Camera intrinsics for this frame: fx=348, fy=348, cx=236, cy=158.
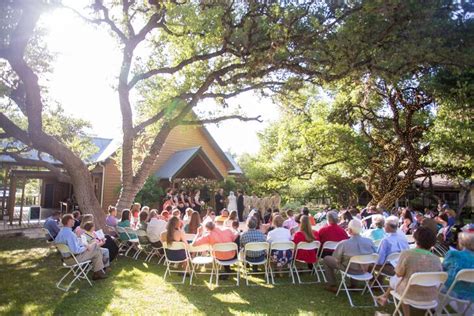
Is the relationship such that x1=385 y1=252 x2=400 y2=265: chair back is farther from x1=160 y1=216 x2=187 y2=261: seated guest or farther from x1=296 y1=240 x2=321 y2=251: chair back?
x1=160 y1=216 x2=187 y2=261: seated guest

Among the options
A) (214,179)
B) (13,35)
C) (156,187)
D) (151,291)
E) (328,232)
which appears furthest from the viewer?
(214,179)

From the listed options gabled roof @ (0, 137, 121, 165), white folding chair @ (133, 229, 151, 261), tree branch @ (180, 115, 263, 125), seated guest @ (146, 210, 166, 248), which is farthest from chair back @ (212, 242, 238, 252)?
gabled roof @ (0, 137, 121, 165)

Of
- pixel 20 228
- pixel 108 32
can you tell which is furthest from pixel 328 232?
pixel 20 228

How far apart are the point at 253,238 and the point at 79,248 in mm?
3550

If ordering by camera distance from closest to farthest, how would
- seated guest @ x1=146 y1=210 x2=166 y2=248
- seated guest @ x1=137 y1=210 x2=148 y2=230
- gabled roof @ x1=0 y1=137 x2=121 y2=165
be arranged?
seated guest @ x1=146 y1=210 x2=166 y2=248
seated guest @ x1=137 y1=210 x2=148 y2=230
gabled roof @ x1=0 y1=137 x2=121 y2=165

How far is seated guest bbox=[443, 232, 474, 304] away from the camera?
15.5 feet

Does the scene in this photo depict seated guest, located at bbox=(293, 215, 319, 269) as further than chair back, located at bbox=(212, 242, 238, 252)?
Yes

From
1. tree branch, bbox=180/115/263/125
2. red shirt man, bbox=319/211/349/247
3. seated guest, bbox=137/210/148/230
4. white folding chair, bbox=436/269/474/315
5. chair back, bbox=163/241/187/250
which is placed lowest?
white folding chair, bbox=436/269/474/315

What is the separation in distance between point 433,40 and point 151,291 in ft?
26.4

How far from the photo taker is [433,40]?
7.78 m

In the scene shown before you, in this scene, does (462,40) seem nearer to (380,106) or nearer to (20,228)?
(380,106)

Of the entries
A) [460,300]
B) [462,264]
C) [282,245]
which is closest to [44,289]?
[282,245]

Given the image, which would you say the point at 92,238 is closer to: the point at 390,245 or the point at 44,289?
the point at 44,289

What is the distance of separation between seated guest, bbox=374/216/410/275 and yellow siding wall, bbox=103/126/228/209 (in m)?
14.2
